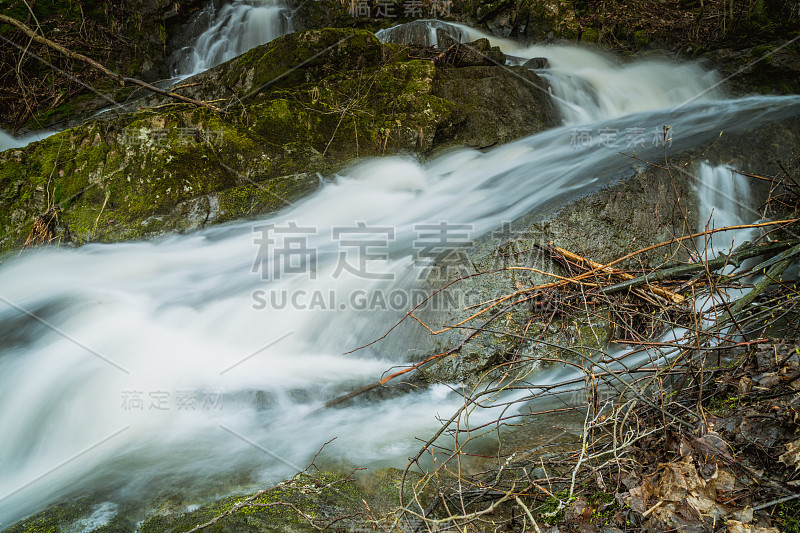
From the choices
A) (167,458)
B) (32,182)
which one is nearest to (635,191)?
(167,458)

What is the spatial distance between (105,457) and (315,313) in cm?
171

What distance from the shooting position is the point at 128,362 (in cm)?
356

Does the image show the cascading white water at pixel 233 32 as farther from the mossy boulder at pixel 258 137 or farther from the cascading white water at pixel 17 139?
the mossy boulder at pixel 258 137

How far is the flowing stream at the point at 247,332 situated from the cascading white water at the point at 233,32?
5.52 meters

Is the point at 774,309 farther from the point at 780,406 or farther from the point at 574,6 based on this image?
the point at 574,6

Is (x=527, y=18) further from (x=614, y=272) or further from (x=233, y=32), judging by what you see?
(x=614, y=272)

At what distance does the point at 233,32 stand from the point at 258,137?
17.5 ft

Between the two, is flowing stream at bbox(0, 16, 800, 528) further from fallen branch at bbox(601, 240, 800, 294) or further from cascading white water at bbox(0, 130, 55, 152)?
cascading white water at bbox(0, 130, 55, 152)

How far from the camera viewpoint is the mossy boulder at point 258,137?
197 inches

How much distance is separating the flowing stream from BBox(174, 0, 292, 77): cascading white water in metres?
5.52

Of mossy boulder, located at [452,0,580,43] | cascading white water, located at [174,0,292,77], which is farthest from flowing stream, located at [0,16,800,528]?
cascading white water, located at [174,0,292,77]

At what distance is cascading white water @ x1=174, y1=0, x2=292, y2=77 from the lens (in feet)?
29.6

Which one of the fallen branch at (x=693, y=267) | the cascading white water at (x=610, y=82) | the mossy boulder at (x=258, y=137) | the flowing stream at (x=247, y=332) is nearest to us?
the flowing stream at (x=247, y=332)

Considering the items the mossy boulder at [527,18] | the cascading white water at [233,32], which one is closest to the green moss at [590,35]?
the mossy boulder at [527,18]
